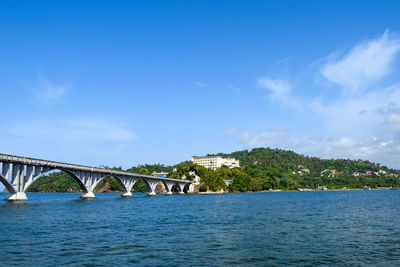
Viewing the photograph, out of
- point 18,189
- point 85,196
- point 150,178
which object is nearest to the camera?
point 18,189


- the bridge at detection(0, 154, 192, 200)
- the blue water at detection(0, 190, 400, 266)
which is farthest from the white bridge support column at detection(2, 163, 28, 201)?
the blue water at detection(0, 190, 400, 266)

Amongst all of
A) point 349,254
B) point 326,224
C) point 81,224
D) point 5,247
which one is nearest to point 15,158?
point 81,224

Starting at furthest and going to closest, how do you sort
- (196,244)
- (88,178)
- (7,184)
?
(88,178) → (7,184) → (196,244)

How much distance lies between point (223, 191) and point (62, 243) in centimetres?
17118

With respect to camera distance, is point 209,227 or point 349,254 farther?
point 209,227

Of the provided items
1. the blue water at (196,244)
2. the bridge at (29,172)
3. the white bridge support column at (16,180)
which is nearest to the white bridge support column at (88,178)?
the bridge at (29,172)

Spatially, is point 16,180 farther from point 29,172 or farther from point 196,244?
point 196,244

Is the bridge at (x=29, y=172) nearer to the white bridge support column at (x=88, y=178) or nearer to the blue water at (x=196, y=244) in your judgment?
the white bridge support column at (x=88, y=178)

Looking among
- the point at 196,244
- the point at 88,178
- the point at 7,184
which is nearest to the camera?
the point at 196,244

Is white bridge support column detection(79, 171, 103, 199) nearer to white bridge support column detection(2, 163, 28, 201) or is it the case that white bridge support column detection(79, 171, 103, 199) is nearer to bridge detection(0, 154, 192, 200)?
bridge detection(0, 154, 192, 200)

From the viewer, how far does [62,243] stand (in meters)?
26.7

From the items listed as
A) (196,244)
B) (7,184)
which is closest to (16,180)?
(7,184)

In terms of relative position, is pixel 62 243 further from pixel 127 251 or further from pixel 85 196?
pixel 85 196

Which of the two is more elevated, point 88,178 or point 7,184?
point 88,178
